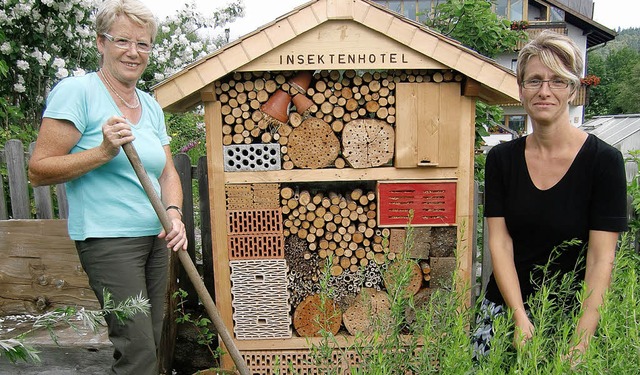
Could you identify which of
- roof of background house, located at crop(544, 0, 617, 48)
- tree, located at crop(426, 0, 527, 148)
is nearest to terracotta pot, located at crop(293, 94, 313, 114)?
tree, located at crop(426, 0, 527, 148)

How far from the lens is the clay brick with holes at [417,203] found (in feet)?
10.2

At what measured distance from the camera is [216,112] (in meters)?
3.04

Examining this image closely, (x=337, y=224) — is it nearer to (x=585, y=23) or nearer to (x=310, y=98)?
(x=310, y=98)

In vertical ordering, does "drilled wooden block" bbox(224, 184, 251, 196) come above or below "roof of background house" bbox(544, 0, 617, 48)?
below

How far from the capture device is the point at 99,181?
200cm

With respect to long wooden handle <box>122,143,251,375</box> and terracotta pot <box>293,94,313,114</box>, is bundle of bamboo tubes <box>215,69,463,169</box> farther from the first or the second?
long wooden handle <box>122,143,251,375</box>

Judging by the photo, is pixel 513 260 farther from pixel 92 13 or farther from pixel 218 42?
pixel 218 42

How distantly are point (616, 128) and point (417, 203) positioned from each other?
1591 centimetres

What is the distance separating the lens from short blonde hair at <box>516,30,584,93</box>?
181cm

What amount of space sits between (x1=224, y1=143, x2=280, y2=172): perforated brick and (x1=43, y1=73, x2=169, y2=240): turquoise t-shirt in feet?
3.15

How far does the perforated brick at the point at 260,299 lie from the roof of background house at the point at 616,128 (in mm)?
12091

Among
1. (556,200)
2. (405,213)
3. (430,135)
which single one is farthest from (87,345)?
(556,200)

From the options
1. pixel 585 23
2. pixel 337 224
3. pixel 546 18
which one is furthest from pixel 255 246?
pixel 585 23

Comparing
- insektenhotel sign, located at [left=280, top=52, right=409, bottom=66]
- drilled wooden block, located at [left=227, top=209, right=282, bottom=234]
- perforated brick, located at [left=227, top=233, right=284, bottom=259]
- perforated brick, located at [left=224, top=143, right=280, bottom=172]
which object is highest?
insektenhotel sign, located at [left=280, top=52, right=409, bottom=66]
